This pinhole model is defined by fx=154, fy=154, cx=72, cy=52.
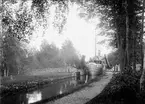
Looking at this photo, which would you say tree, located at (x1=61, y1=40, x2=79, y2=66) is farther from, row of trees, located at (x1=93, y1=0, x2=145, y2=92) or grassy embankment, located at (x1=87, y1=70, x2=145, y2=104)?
grassy embankment, located at (x1=87, y1=70, x2=145, y2=104)

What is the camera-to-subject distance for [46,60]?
52188 millimetres

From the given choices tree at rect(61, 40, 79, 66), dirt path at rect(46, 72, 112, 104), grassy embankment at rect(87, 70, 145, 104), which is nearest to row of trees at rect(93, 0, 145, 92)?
grassy embankment at rect(87, 70, 145, 104)

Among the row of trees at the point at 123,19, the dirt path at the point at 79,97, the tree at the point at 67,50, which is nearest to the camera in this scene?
the dirt path at the point at 79,97

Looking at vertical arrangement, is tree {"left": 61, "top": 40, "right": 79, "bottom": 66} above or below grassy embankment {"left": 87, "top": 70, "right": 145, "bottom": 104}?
above

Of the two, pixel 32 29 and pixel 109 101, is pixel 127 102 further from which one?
pixel 32 29

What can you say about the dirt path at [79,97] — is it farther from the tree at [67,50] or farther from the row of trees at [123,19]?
the tree at [67,50]

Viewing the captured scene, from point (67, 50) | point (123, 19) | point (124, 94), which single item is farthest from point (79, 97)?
point (67, 50)

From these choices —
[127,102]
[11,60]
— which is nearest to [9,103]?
[127,102]

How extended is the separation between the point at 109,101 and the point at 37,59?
46923mm

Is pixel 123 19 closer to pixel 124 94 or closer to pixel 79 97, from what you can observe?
pixel 124 94

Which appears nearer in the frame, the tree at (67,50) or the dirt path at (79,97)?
the dirt path at (79,97)

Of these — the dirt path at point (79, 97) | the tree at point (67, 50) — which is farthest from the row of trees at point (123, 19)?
the tree at point (67, 50)

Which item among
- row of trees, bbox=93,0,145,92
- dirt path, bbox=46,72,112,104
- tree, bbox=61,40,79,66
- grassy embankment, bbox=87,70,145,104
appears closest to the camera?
grassy embankment, bbox=87,70,145,104

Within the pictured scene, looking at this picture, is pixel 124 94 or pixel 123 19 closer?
pixel 124 94
